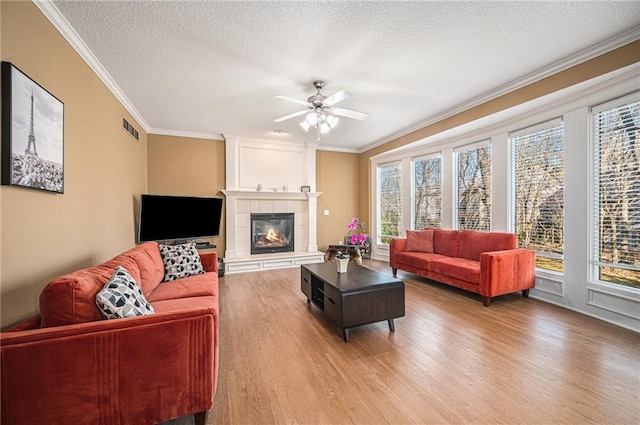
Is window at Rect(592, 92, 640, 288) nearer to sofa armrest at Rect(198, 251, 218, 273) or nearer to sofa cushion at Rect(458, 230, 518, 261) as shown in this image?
sofa cushion at Rect(458, 230, 518, 261)

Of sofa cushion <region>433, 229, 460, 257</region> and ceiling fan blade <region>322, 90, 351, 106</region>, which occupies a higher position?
ceiling fan blade <region>322, 90, 351, 106</region>

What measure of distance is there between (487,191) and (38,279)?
5296 millimetres

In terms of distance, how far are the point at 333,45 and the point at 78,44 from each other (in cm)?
227

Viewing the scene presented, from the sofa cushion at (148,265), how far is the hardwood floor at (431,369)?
2.75 ft

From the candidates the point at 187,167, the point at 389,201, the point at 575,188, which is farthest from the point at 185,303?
the point at 389,201

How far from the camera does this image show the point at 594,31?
2.29m

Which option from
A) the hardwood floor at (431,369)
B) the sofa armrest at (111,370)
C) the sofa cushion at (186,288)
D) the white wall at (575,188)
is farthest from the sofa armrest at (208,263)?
the white wall at (575,188)

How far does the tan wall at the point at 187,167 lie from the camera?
Result: 16.3 feet

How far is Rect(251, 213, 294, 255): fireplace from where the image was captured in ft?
18.3

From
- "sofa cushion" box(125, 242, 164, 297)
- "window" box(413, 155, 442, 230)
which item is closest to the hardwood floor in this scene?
"sofa cushion" box(125, 242, 164, 297)

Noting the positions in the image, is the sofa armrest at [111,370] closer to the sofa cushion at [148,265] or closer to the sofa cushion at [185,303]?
the sofa cushion at [185,303]

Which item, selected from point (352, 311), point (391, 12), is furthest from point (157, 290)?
point (391, 12)

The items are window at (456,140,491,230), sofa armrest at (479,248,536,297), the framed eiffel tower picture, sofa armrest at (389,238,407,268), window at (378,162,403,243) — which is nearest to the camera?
the framed eiffel tower picture

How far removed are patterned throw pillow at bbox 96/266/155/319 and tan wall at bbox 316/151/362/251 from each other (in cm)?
492
